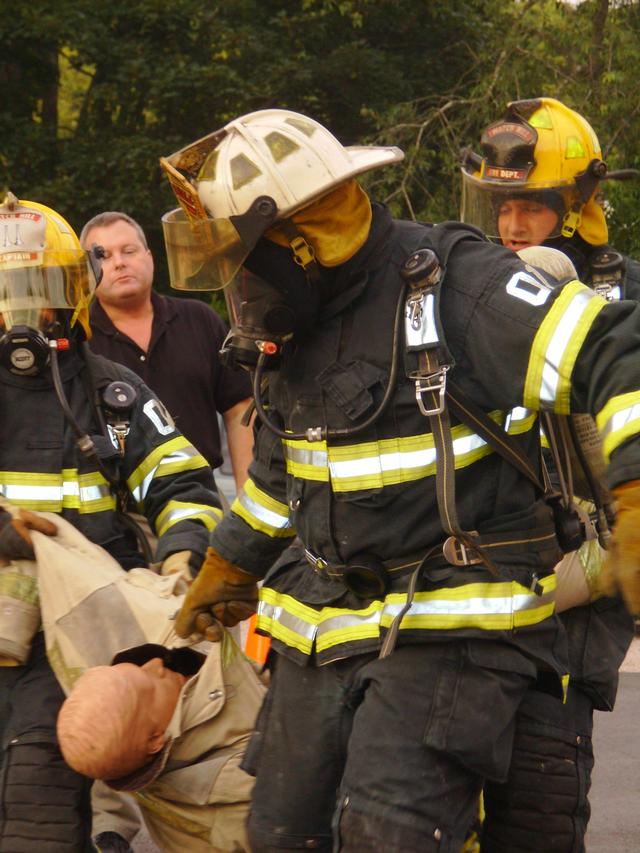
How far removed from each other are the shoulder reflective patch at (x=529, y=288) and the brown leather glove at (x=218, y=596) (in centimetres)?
104

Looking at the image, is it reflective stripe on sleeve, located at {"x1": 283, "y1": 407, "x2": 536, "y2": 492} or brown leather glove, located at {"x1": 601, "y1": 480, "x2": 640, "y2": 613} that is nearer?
brown leather glove, located at {"x1": 601, "y1": 480, "x2": 640, "y2": 613}

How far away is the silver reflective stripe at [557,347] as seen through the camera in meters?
2.74

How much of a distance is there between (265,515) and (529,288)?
928 mm

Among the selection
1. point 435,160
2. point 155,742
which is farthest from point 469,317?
point 435,160

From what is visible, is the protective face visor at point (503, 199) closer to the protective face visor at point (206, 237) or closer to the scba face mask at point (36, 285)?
the scba face mask at point (36, 285)

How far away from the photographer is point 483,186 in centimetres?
452

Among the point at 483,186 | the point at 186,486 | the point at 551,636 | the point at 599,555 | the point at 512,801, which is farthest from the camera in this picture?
the point at 483,186

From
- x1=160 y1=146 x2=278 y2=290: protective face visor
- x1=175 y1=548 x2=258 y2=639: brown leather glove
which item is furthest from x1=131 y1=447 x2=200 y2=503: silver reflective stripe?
x1=160 y1=146 x2=278 y2=290: protective face visor

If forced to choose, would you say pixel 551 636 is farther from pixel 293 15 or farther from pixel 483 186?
pixel 293 15

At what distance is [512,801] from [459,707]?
2.19ft

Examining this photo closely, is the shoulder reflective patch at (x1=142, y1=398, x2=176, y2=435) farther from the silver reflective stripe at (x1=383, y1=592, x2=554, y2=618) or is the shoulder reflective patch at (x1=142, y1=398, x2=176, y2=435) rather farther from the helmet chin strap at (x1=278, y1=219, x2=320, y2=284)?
the silver reflective stripe at (x1=383, y1=592, x2=554, y2=618)

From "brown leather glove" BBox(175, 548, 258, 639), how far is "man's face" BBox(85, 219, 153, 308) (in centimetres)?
264

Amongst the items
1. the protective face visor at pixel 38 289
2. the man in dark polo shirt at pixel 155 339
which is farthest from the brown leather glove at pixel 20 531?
the man in dark polo shirt at pixel 155 339

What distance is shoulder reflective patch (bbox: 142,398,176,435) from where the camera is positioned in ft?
13.9
